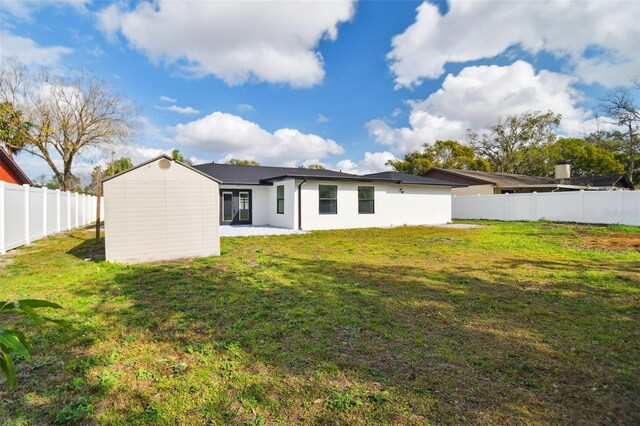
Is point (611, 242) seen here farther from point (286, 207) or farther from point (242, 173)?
point (242, 173)

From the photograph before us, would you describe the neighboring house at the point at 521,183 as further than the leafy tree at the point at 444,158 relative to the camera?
No

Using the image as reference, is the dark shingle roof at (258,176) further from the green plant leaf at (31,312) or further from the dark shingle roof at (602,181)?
the dark shingle roof at (602,181)

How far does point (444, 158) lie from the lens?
119ft

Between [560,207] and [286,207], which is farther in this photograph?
[560,207]

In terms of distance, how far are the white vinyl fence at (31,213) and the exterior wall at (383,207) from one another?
9.16 metres

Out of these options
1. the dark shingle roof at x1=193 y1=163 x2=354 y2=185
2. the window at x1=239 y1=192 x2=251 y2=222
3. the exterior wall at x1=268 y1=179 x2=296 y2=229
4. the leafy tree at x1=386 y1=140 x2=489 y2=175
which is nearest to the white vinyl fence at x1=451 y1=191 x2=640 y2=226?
the dark shingle roof at x1=193 y1=163 x2=354 y2=185

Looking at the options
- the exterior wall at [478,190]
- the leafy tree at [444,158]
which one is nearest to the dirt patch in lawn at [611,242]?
the exterior wall at [478,190]

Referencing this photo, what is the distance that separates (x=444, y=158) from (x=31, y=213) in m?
35.6

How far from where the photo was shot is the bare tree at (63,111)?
2123cm

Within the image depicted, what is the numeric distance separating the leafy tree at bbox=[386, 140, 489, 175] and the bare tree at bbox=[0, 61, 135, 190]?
1058 inches

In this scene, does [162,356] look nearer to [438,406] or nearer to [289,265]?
[438,406]

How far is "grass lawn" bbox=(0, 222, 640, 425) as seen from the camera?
A: 234cm

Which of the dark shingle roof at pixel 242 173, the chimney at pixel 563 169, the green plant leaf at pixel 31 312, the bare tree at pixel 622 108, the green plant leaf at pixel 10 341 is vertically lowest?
the green plant leaf at pixel 10 341

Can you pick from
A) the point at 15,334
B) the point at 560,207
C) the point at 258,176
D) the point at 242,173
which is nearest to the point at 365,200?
the point at 258,176
